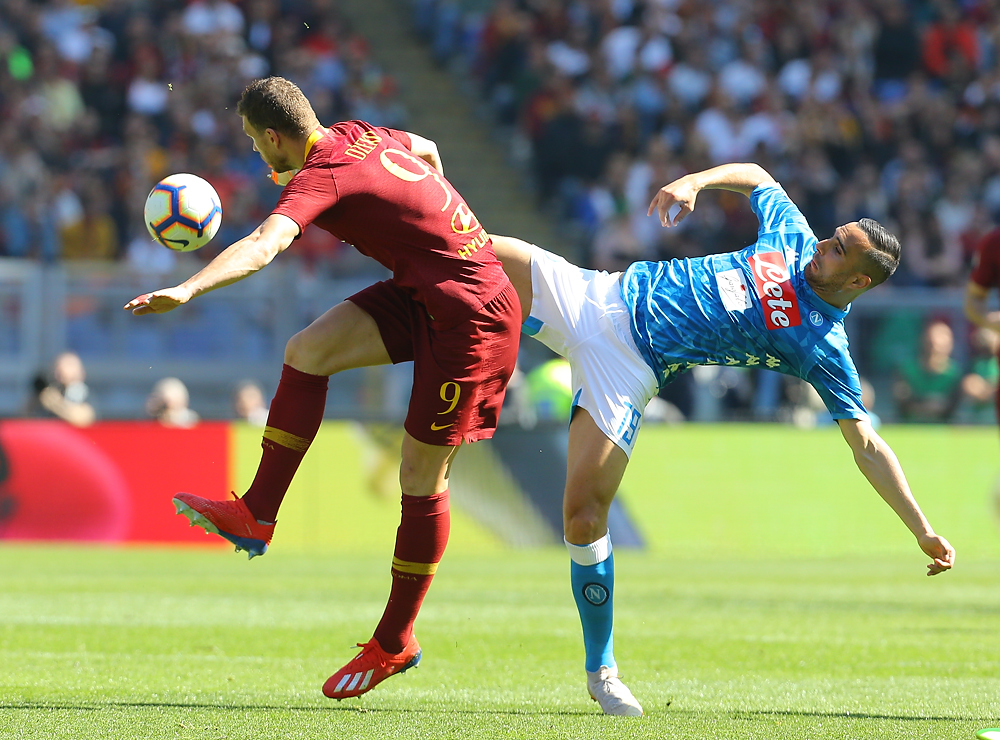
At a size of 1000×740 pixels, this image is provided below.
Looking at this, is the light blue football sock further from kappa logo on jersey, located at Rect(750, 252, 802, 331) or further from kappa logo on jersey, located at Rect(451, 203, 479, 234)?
kappa logo on jersey, located at Rect(451, 203, 479, 234)

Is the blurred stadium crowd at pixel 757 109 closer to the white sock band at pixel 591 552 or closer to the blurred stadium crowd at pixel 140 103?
the blurred stadium crowd at pixel 140 103

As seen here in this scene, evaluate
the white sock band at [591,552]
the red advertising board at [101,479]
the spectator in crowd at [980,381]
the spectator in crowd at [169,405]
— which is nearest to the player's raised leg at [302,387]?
the white sock band at [591,552]

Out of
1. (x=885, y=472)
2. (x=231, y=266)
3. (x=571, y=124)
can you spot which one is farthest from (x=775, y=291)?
(x=571, y=124)

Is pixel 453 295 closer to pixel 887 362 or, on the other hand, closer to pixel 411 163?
pixel 411 163

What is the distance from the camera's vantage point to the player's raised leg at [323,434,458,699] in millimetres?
5637

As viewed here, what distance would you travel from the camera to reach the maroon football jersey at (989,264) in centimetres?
930

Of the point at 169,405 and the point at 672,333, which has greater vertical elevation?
the point at 672,333

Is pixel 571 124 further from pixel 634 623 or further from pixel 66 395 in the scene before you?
pixel 634 623

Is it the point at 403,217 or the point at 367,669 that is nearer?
the point at 403,217

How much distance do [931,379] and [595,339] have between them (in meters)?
9.93

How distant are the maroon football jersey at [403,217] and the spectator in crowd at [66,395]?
9230 millimetres

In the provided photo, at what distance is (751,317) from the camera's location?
5.80 m

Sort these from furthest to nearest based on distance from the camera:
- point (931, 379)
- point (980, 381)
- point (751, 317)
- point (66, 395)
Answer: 1. point (931, 379)
2. point (980, 381)
3. point (66, 395)
4. point (751, 317)

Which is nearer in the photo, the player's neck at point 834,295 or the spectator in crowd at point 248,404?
the player's neck at point 834,295
